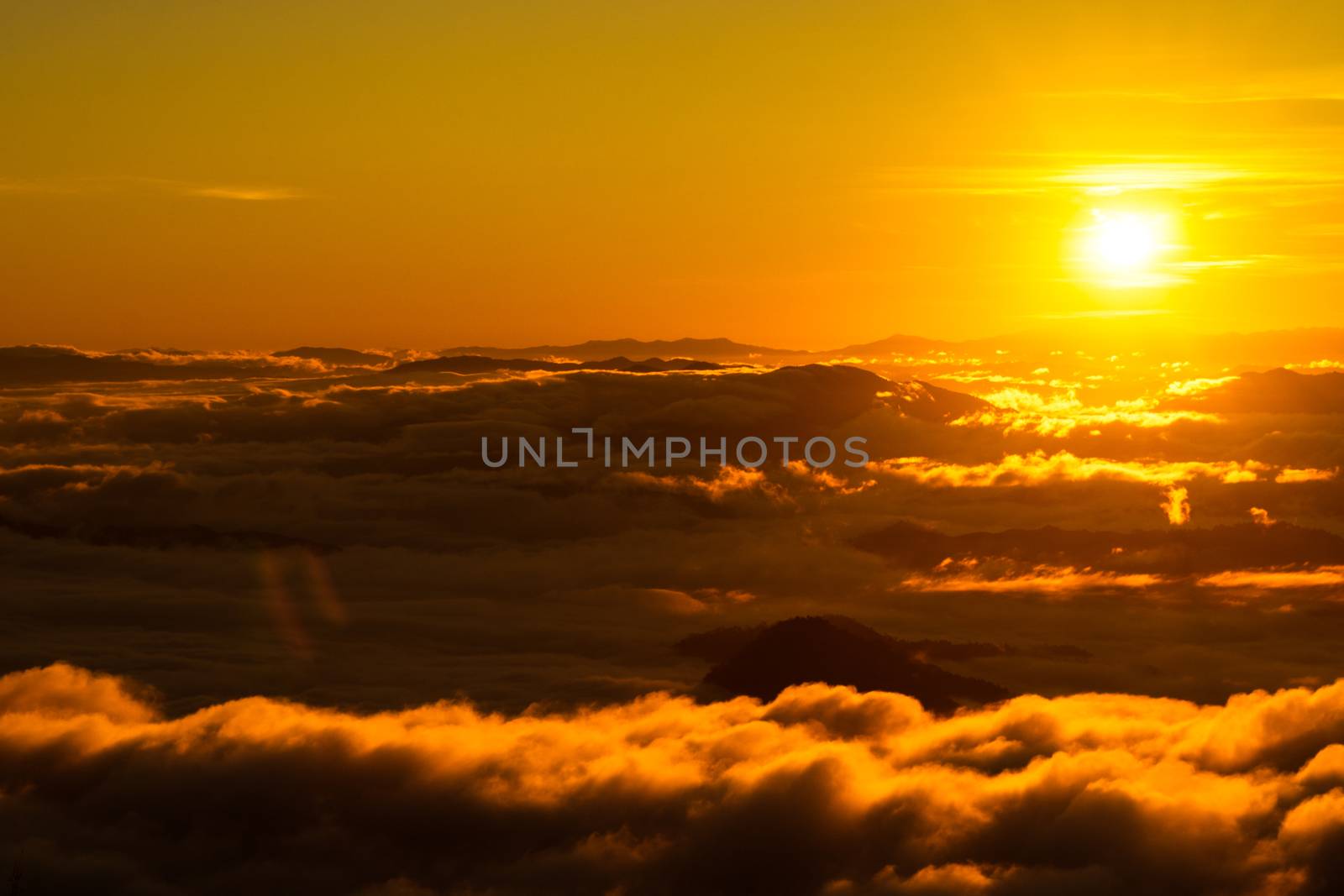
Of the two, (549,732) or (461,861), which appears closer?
(461,861)

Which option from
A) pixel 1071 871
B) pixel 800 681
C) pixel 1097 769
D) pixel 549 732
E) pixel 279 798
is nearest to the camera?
pixel 1071 871

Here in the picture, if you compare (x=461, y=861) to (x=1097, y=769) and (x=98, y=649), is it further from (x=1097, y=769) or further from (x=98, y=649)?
(x=98, y=649)

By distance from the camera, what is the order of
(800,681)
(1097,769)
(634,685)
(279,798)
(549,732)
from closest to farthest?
(1097,769)
(279,798)
(549,732)
(800,681)
(634,685)

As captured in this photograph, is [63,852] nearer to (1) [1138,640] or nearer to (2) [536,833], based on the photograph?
(2) [536,833]

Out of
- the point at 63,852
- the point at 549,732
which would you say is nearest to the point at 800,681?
the point at 549,732

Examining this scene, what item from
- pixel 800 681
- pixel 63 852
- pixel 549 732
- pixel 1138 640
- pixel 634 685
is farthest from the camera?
pixel 1138 640

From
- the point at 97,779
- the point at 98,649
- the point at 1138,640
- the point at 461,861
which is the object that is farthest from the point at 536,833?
the point at 1138,640
